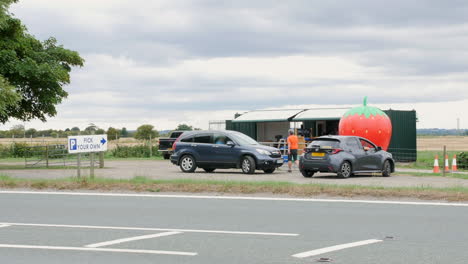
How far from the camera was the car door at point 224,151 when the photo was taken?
25.0 meters

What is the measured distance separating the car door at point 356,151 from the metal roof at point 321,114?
42.7 ft

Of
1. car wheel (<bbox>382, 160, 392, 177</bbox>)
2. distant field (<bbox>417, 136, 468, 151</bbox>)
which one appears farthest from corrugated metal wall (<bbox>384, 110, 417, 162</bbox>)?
car wheel (<bbox>382, 160, 392, 177</bbox>)

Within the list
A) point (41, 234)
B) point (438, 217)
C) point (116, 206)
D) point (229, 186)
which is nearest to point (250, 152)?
point (229, 186)

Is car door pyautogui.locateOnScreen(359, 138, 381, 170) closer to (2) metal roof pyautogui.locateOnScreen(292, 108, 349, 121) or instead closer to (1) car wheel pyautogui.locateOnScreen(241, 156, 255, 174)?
(1) car wheel pyautogui.locateOnScreen(241, 156, 255, 174)

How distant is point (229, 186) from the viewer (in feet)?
54.0

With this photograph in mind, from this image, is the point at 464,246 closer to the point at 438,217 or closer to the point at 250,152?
the point at 438,217

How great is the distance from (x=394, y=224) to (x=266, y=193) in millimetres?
5534

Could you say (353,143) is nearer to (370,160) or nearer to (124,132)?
(370,160)

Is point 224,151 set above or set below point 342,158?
above

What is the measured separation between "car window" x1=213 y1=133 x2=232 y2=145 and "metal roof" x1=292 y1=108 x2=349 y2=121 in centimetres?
1265

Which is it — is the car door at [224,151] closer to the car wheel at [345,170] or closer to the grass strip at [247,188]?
the car wheel at [345,170]

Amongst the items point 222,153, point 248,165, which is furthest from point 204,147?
point 248,165

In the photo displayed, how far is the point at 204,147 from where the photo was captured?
25641 millimetres

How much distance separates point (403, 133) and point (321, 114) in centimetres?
498
